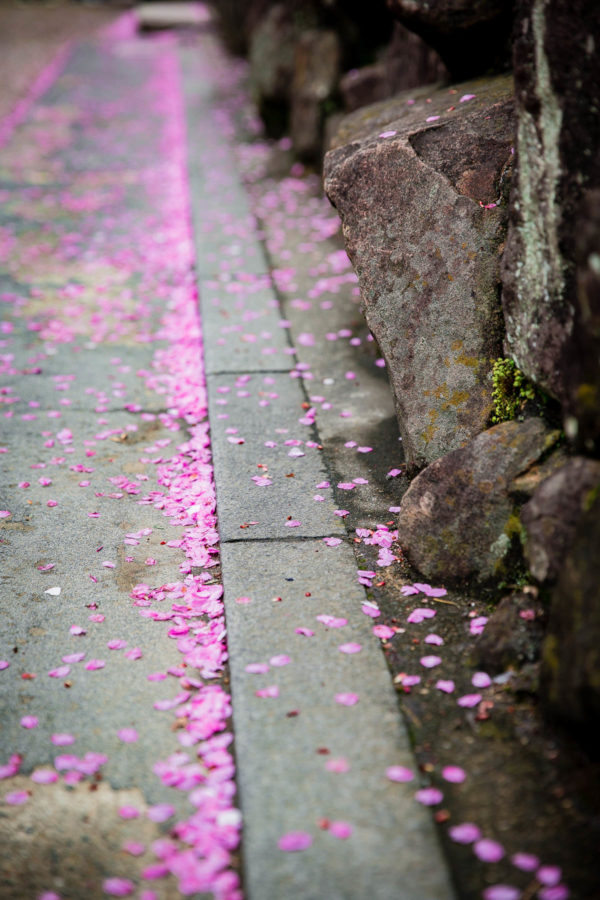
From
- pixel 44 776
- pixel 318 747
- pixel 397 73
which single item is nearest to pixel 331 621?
pixel 318 747

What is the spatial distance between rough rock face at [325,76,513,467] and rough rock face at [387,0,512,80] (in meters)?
0.46

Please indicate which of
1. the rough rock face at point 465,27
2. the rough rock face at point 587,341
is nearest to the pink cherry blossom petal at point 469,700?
the rough rock face at point 587,341

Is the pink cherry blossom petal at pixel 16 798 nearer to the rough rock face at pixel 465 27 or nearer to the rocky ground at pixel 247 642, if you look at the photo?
the rocky ground at pixel 247 642

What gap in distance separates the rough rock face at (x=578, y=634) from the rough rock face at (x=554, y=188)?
0.40 meters

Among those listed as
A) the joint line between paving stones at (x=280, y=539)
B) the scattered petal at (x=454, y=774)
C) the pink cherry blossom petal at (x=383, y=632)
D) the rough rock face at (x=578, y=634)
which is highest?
the rough rock face at (x=578, y=634)

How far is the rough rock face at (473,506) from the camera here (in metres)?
3.08

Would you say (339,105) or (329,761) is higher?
(339,105)

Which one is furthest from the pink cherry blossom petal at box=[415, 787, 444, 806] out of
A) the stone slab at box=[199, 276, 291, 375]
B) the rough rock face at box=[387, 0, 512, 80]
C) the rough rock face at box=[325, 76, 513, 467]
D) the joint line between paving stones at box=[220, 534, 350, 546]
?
the rough rock face at box=[387, 0, 512, 80]

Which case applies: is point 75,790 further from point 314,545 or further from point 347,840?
point 314,545

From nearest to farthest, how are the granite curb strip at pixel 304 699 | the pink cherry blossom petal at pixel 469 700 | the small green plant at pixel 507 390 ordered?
the granite curb strip at pixel 304 699, the pink cherry blossom petal at pixel 469 700, the small green plant at pixel 507 390

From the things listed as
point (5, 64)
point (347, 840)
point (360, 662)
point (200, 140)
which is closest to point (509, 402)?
point (360, 662)

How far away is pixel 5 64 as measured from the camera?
17.8m

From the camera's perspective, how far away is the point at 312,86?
8.60m

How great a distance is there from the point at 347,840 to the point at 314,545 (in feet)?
4.76
